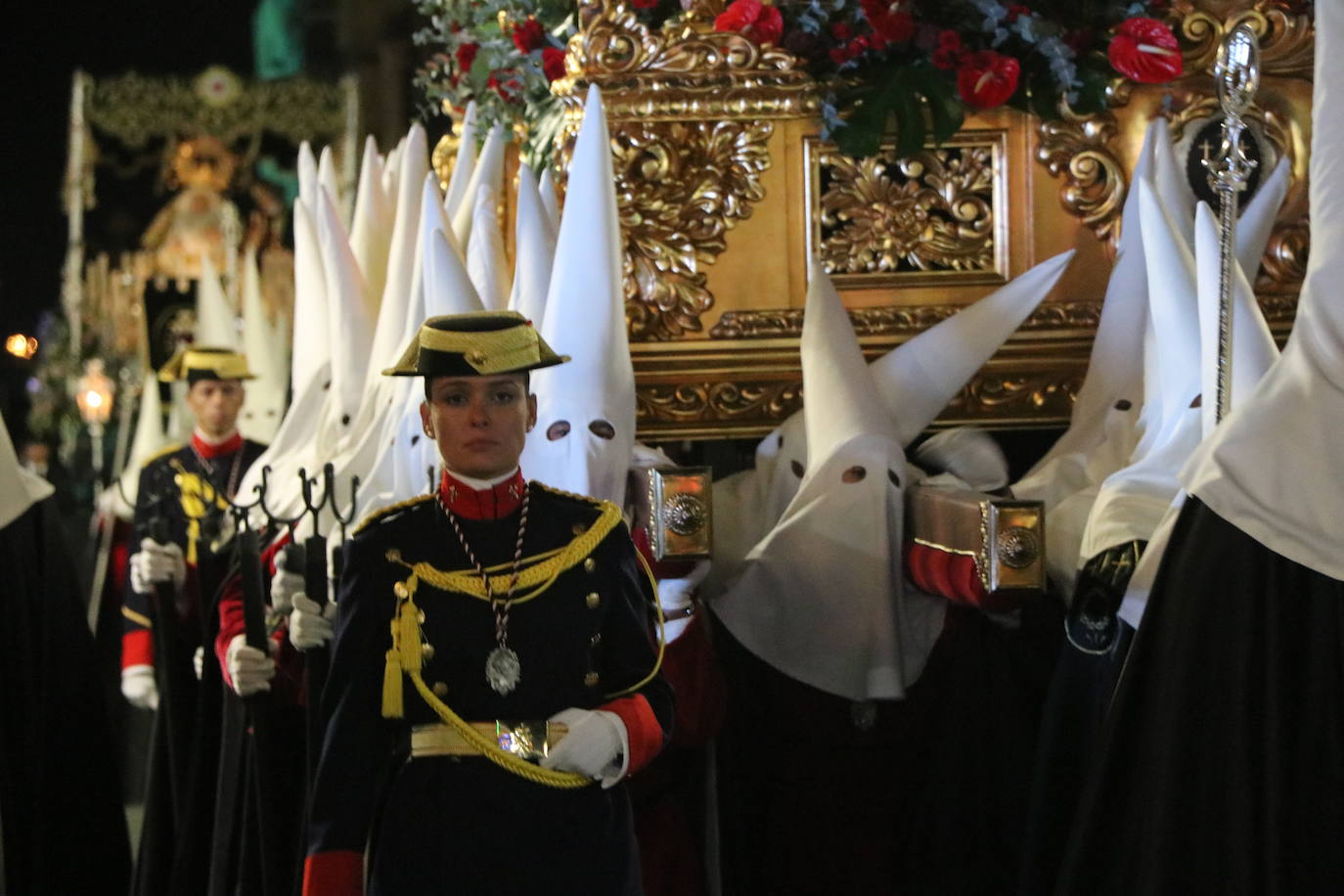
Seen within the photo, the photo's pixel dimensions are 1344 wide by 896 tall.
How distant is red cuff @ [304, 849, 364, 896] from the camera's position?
2.25 m

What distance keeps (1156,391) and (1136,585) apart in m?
0.80

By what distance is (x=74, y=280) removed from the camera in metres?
8.60

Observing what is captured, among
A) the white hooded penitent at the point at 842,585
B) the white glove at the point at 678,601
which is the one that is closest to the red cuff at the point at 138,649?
the white hooded penitent at the point at 842,585

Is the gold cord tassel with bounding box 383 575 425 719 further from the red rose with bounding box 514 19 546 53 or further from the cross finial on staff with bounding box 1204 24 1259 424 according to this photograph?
the red rose with bounding box 514 19 546 53

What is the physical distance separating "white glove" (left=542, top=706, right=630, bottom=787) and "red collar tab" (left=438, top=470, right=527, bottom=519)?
0.95 ft

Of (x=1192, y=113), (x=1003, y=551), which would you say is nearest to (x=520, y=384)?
(x=1003, y=551)

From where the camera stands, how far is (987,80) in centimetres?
381

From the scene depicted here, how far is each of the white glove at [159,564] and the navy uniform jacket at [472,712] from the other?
6.05 feet

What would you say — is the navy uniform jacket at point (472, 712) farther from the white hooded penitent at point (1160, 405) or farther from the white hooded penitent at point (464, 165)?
the white hooded penitent at point (464, 165)

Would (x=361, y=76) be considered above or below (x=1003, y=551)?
above

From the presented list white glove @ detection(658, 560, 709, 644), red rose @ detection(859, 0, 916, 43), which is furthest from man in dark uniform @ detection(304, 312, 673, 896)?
red rose @ detection(859, 0, 916, 43)

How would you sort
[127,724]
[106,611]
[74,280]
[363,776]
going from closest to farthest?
[363,776] < [106,611] < [127,724] < [74,280]

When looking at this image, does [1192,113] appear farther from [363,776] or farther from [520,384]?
[363,776]

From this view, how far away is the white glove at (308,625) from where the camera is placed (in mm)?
3031
